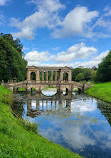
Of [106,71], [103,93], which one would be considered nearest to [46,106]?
[103,93]

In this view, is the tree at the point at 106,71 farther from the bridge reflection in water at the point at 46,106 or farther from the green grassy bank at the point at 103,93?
the bridge reflection in water at the point at 46,106

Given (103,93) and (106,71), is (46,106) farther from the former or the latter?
(106,71)

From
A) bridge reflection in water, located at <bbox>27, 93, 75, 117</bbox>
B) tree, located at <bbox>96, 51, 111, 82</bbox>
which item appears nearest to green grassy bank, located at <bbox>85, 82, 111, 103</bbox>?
bridge reflection in water, located at <bbox>27, 93, 75, 117</bbox>

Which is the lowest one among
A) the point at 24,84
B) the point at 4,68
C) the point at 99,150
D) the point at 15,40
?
the point at 99,150

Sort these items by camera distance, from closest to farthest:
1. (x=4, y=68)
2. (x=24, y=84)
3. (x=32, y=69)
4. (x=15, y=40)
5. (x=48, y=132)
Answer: (x=48, y=132)
(x=4, y=68)
(x=24, y=84)
(x=32, y=69)
(x=15, y=40)

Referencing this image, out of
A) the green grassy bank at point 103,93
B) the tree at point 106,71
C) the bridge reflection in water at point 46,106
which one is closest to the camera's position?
the bridge reflection in water at point 46,106

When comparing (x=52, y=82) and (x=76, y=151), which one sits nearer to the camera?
(x=76, y=151)

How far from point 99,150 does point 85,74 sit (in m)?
124

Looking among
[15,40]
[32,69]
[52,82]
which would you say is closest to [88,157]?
[52,82]

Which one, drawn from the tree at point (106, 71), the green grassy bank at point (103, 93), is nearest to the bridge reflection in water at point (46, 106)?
the green grassy bank at point (103, 93)

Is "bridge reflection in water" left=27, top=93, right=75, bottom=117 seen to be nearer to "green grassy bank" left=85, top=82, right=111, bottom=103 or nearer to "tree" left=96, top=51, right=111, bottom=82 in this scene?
"green grassy bank" left=85, top=82, right=111, bottom=103

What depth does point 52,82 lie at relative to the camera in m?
58.8

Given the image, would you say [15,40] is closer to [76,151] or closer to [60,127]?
[60,127]

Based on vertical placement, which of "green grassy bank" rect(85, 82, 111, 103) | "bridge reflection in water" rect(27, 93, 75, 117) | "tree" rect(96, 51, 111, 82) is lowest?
"bridge reflection in water" rect(27, 93, 75, 117)
